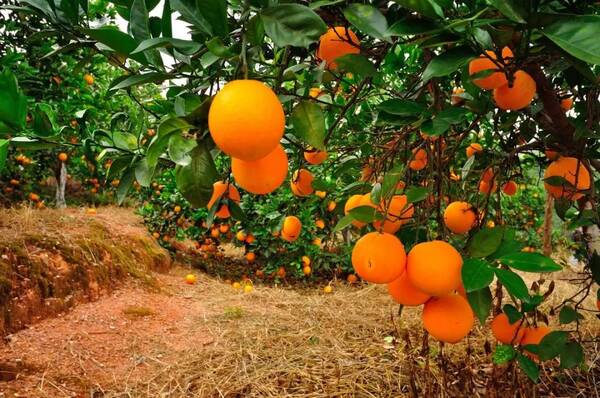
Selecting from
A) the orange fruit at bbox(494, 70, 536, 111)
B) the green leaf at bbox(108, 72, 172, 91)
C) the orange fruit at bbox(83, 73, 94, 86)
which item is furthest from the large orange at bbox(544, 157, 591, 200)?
the orange fruit at bbox(83, 73, 94, 86)

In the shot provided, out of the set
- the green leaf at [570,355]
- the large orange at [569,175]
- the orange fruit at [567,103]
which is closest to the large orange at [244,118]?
the large orange at [569,175]

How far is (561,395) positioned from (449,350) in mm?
655

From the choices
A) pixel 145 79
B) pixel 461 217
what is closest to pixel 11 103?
pixel 145 79

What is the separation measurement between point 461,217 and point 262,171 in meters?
0.72

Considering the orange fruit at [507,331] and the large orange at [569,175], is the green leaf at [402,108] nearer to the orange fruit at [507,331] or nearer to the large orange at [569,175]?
the large orange at [569,175]

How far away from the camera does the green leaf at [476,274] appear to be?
69 cm

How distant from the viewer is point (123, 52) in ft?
2.26

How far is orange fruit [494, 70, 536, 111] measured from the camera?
0.84 m

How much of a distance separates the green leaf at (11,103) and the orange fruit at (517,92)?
0.89m

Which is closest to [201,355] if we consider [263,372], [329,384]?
[263,372]

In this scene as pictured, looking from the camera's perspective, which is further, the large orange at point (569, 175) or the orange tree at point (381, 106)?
the large orange at point (569, 175)

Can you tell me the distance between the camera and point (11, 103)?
0.77 m

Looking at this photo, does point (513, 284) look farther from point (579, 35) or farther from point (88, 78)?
point (88, 78)

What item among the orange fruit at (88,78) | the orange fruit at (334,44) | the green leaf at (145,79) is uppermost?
the orange fruit at (88,78)
